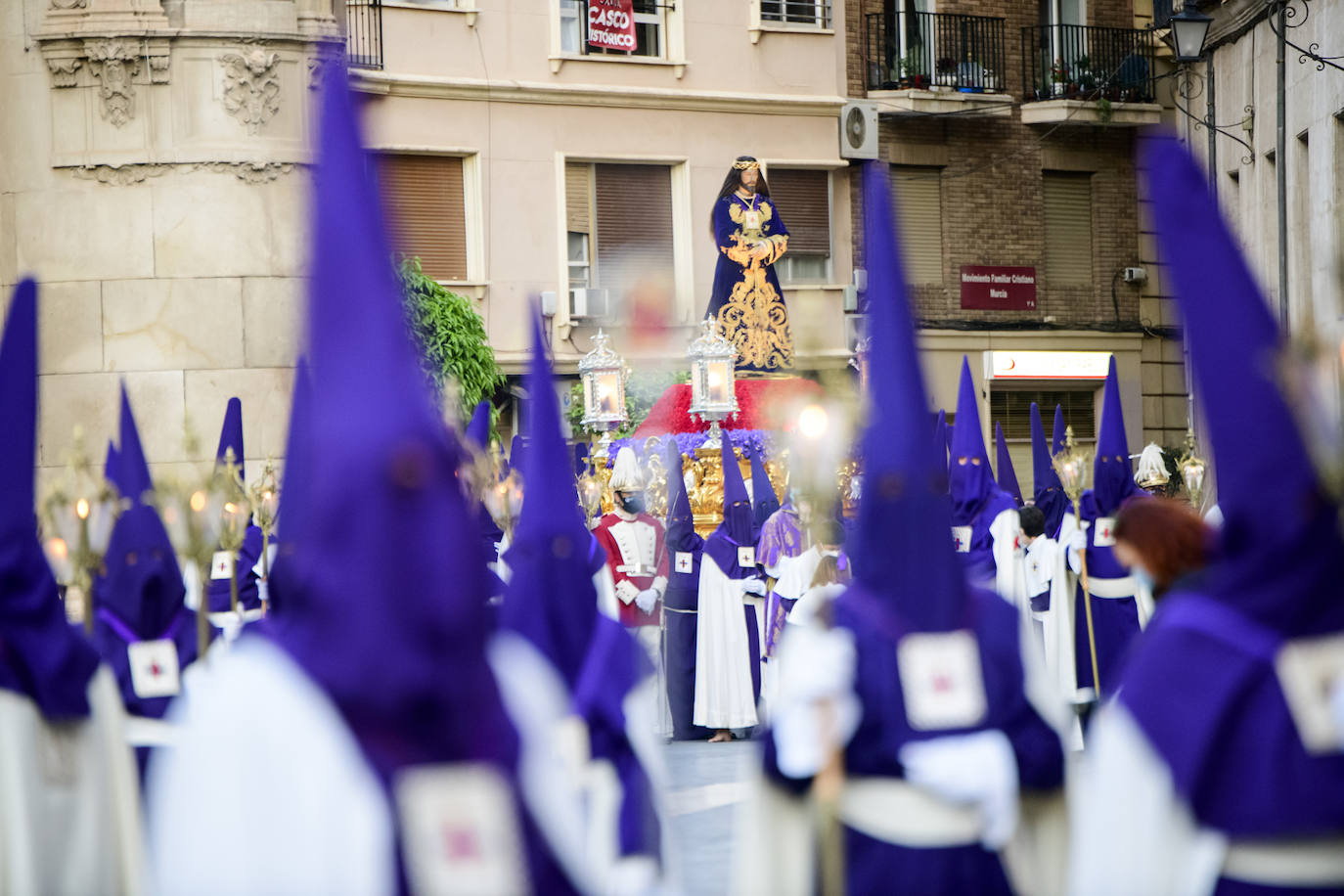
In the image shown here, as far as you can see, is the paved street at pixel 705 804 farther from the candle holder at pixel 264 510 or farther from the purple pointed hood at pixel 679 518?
the candle holder at pixel 264 510

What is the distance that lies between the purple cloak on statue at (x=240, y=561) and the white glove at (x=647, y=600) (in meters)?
2.87

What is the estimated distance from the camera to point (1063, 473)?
498 inches

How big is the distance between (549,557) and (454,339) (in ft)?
58.4

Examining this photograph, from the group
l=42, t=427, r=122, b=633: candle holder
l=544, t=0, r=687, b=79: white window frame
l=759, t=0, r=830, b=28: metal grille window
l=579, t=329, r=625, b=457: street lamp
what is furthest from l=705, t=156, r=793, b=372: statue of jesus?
l=42, t=427, r=122, b=633: candle holder

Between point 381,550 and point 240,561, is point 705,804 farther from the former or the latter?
point 381,550

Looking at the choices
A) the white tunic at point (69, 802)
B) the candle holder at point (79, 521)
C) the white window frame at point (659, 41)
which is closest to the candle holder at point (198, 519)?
the candle holder at point (79, 521)

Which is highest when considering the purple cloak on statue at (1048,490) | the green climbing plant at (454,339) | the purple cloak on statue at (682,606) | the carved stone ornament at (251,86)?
the carved stone ornament at (251,86)

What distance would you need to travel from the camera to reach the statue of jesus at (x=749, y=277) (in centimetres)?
2192

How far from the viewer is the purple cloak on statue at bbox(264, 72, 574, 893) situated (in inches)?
108

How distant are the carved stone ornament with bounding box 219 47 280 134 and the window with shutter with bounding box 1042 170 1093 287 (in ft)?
65.2

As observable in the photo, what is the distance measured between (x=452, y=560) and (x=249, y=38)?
12.5 meters

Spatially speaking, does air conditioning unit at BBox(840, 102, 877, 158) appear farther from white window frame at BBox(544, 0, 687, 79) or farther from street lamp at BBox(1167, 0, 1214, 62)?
street lamp at BBox(1167, 0, 1214, 62)

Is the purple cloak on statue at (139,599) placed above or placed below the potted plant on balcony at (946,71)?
below

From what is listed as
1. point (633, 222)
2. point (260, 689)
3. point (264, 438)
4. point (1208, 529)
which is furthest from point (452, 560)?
point (633, 222)
